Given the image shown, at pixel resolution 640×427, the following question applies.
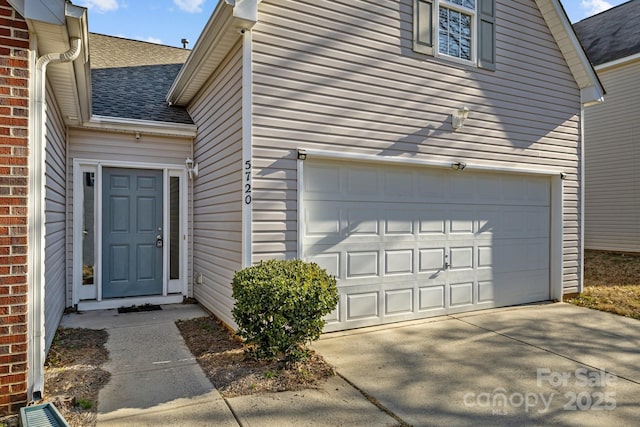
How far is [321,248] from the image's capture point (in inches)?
195

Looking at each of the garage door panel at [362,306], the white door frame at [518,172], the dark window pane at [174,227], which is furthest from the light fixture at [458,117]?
the dark window pane at [174,227]

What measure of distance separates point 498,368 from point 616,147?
1016cm

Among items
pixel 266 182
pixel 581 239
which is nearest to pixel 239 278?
pixel 266 182

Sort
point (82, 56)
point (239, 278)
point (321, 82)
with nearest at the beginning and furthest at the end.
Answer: point (82, 56), point (239, 278), point (321, 82)

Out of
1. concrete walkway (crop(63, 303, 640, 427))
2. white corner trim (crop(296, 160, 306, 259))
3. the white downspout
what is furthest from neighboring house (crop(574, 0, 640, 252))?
the white downspout

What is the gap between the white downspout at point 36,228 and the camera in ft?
9.95

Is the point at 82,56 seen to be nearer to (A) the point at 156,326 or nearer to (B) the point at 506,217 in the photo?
(A) the point at 156,326

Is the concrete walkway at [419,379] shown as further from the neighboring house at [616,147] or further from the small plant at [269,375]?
the neighboring house at [616,147]

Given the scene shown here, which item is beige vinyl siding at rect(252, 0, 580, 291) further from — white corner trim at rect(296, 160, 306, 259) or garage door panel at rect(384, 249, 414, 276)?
garage door panel at rect(384, 249, 414, 276)

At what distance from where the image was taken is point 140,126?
6242 mm

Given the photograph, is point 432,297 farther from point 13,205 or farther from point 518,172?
point 13,205

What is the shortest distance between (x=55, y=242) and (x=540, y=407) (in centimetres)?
524

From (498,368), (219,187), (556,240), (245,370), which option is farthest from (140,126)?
(556,240)

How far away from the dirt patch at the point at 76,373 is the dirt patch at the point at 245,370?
906 millimetres
